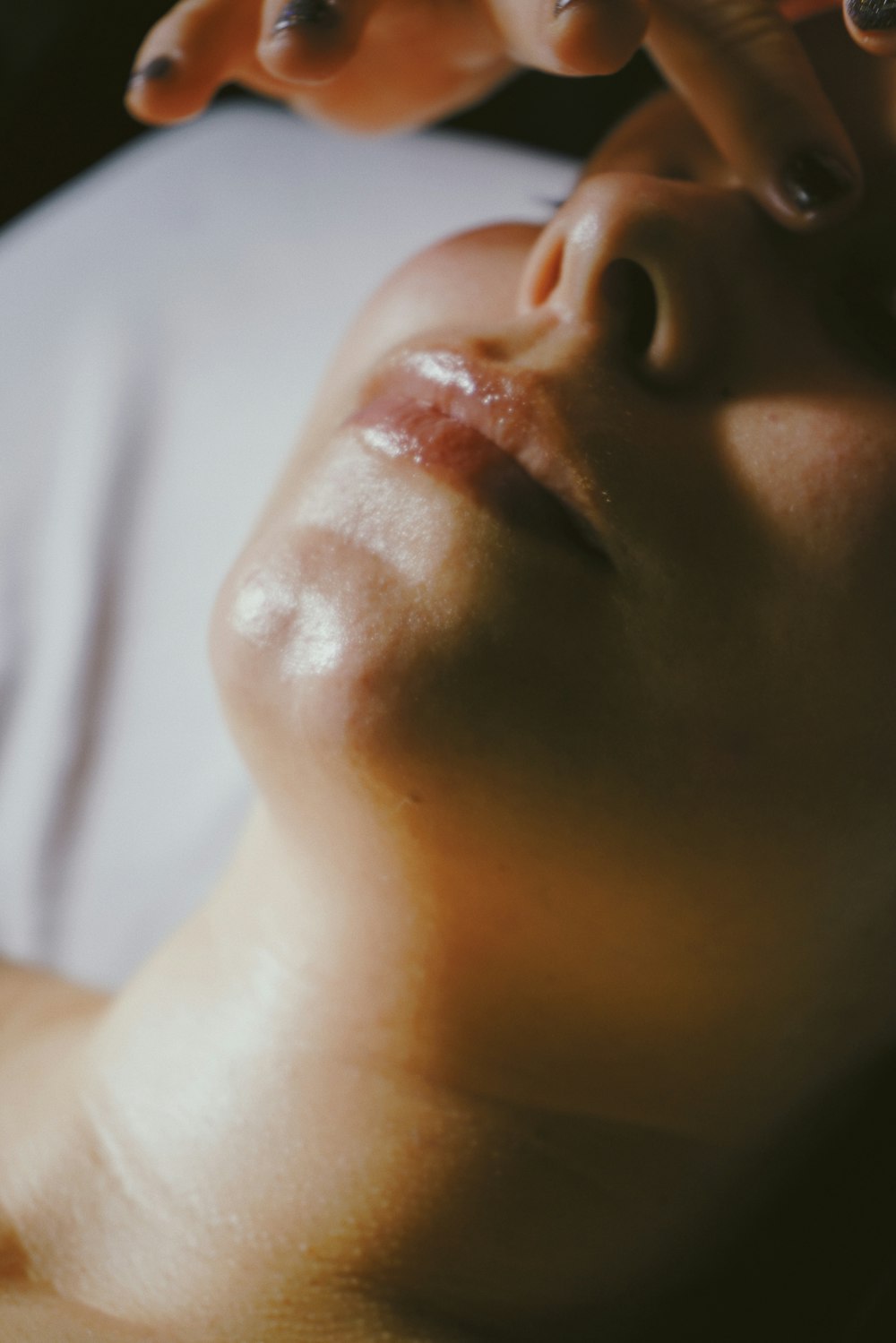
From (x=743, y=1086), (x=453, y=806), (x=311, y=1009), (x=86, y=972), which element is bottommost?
(x=86, y=972)

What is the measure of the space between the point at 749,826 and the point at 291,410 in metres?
0.84

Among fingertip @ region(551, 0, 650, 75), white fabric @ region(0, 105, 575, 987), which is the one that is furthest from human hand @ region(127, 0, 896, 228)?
white fabric @ region(0, 105, 575, 987)

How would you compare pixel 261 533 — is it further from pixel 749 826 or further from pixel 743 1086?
pixel 743 1086

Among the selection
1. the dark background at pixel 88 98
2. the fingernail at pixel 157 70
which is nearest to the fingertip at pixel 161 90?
the fingernail at pixel 157 70

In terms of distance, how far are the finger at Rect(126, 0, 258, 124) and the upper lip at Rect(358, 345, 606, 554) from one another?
199 mm

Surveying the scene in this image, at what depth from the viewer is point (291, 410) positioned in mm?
1293

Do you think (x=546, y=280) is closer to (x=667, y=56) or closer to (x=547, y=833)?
(x=667, y=56)

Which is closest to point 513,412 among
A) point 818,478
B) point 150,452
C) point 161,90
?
point 818,478

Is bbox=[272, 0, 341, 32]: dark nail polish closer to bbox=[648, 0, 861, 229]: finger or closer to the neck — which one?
bbox=[648, 0, 861, 229]: finger

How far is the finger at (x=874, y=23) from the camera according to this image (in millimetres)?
544

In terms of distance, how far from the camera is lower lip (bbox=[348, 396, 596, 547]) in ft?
1.87

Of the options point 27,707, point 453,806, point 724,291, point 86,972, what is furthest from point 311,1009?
point 27,707

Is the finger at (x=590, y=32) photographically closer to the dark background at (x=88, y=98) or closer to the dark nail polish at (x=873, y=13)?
the dark nail polish at (x=873, y=13)

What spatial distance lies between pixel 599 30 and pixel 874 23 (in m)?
0.12
